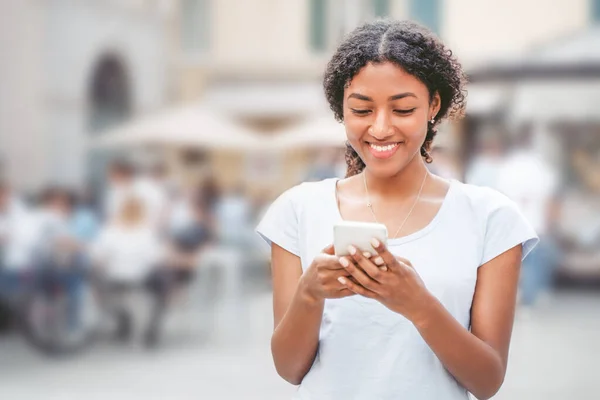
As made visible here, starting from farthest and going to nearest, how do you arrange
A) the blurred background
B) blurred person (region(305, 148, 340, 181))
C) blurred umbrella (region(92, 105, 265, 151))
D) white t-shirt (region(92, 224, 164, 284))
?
1. blurred umbrella (region(92, 105, 265, 151))
2. blurred person (region(305, 148, 340, 181))
3. white t-shirt (region(92, 224, 164, 284))
4. the blurred background

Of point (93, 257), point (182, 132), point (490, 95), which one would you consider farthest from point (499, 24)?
point (93, 257)

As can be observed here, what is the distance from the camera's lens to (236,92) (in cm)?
2186

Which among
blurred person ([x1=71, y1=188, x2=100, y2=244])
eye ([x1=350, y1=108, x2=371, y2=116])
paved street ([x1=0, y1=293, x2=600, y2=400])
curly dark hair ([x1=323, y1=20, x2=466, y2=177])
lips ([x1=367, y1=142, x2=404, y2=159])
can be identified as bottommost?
paved street ([x1=0, y1=293, x2=600, y2=400])

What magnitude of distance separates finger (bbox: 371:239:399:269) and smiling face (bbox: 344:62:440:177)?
0.30 metres

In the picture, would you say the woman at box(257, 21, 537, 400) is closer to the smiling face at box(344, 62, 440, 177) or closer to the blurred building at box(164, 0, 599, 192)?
the smiling face at box(344, 62, 440, 177)

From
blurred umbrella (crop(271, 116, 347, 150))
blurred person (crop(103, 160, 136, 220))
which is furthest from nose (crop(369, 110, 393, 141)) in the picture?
blurred umbrella (crop(271, 116, 347, 150))

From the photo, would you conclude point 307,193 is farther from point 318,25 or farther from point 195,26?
point 195,26

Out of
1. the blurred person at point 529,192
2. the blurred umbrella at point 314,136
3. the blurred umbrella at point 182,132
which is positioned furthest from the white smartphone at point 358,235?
the blurred umbrella at point 182,132

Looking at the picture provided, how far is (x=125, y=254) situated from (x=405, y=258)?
22.3 feet

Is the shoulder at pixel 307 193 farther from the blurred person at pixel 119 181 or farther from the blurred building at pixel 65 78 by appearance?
the blurred building at pixel 65 78

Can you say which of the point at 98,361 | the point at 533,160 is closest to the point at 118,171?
the point at 98,361

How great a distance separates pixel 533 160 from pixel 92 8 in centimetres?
994

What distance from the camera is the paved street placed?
22.1ft

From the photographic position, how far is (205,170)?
21.5 meters
